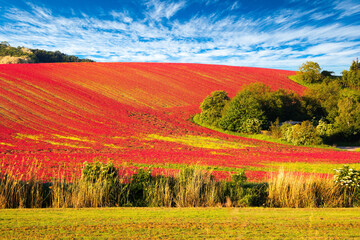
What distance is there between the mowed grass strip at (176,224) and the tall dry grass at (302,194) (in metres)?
1.50

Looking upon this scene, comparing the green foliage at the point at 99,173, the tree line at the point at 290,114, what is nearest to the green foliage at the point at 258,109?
the tree line at the point at 290,114

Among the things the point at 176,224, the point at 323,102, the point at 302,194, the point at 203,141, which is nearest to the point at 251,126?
the point at 203,141

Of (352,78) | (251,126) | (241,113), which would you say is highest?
(352,78)

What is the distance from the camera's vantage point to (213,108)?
45.9 m

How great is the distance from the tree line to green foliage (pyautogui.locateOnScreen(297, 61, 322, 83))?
2786cm

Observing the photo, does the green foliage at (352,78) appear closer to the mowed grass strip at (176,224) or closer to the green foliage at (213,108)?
the green foliage at (213,108)

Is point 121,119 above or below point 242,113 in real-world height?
below

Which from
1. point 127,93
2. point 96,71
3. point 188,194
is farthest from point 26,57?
point 188,194

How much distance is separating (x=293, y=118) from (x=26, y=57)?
3732 inches

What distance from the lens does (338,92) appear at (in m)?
47.2

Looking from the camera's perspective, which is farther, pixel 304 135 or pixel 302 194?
pixel 304 135

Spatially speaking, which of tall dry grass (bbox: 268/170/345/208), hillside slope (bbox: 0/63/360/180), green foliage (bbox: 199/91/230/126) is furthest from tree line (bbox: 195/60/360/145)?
tall dry grass (bbox: 268/170/345/208)

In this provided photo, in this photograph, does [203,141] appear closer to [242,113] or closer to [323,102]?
[242,113]

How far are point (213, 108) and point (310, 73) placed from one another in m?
45.2
